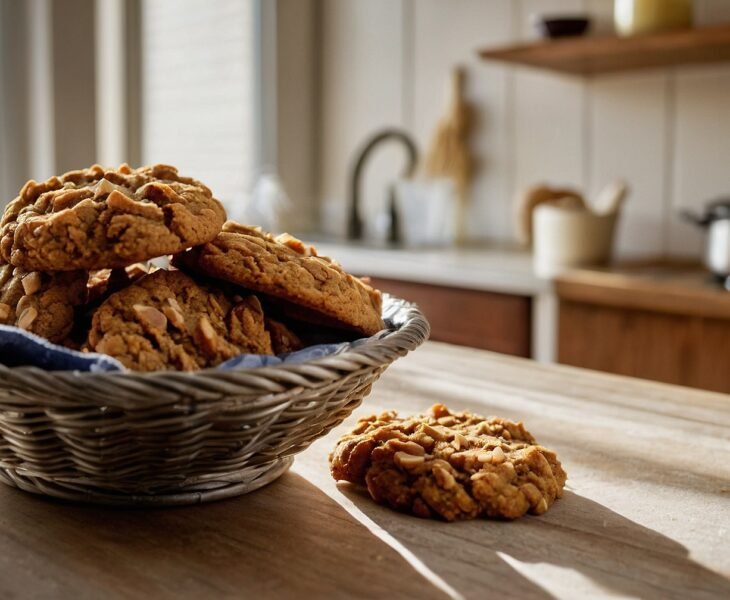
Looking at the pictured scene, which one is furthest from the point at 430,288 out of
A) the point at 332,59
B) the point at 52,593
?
the point at 52,593

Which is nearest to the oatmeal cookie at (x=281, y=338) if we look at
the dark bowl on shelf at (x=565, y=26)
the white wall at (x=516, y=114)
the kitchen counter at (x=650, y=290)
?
the kitchen counter at (x=650, y=290)

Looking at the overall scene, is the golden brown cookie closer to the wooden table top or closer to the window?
the wooden table top

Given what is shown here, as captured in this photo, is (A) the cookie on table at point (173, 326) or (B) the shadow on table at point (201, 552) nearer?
(B) the shadow on table at point (201, 552)

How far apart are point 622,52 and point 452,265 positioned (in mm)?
784

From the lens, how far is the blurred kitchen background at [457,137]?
94.4 inches

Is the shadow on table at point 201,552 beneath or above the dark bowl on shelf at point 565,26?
beneath

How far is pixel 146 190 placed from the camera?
0.87 metres

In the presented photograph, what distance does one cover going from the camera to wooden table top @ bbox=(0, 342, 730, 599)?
661 mm

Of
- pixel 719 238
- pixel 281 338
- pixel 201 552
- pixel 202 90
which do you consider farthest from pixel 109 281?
pixel 202 90

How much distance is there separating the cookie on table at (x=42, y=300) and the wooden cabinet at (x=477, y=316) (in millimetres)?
1768

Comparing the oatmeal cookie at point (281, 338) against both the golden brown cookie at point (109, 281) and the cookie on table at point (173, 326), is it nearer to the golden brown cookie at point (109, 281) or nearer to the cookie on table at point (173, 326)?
the cookie on table at point (173, 326)

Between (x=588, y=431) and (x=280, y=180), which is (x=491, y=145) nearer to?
(x=280, y=180)

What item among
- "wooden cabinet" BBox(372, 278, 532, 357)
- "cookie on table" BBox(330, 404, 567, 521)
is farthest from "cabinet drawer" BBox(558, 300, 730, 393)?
"cookie on table" BBox(330, 404, 567, 521)

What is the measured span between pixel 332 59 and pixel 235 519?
323 centimetres
